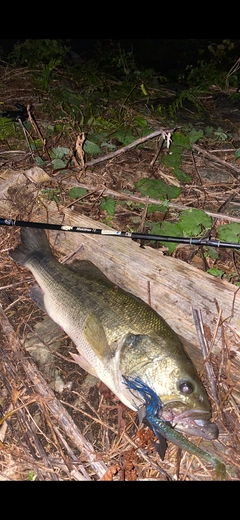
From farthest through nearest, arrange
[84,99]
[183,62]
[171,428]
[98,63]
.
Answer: [183,62] → [98,63] → [84,99] → [171,428]

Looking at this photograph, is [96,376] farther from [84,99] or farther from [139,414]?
[84,99]

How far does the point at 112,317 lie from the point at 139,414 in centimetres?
69

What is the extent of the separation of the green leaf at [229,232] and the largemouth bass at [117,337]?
3.51 feet

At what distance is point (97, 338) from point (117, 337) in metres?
0.16

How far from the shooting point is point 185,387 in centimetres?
277

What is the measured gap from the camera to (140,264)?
358 centimetres

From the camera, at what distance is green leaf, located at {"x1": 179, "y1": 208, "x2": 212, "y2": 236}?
12.7 ft

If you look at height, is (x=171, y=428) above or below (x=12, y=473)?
above

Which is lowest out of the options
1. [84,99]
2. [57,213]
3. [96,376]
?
[96,376]

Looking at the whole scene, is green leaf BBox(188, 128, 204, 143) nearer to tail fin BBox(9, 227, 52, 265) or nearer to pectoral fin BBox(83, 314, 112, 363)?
tail fin BBox(9, 227, 52, 265)

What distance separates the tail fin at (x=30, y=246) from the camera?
3709mm

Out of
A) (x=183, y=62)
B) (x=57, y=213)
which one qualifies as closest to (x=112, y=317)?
(x=57, y=213)

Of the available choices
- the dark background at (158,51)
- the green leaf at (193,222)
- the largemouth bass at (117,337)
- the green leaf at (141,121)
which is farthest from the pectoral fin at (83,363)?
the dark background at (158,51)

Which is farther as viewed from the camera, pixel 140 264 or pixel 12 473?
pixel 140 264
